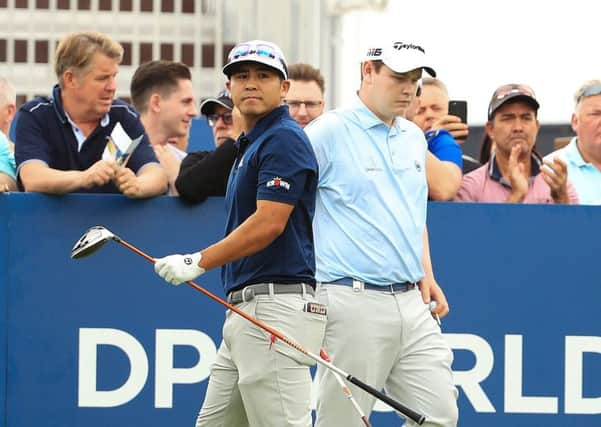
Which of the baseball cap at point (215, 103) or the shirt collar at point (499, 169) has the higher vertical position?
the baseball cap at point (215, 103)

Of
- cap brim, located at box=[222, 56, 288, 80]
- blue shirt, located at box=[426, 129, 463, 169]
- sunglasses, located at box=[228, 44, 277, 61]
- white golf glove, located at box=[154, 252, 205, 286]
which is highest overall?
sunglasses, located at box=[228, 44, 277, 61]

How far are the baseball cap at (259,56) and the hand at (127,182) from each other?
4.48ft

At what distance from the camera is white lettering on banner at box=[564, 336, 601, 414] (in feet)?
23.4

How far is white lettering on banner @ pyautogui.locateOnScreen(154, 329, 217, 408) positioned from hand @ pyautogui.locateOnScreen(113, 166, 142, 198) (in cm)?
74

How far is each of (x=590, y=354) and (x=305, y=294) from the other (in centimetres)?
230

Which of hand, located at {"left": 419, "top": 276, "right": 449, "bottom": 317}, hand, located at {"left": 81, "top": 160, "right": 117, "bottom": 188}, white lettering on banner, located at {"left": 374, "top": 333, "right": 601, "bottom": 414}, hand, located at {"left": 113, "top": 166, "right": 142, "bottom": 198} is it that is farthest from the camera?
white lettering on banner, located at {"left": 374, "top": 333, "right": 601, "bottom": 414}

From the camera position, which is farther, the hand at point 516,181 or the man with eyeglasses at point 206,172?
the hand at point 516,181

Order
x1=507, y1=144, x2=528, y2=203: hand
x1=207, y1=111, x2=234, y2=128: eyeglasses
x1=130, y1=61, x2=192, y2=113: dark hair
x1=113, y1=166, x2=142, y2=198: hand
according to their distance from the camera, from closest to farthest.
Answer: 1. x1=113, y1=166, x2=142, y2=198: hand
2. x1=507, y1=144, x2=528, y2=203: hand
3. x1=207, y1=111, x2=234, y2=128: eyeglasses
4. x1=130, y1=61, x2=192, y2=113: dark hair

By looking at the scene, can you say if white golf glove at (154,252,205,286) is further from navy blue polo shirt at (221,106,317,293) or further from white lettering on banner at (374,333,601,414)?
white lettering on banner at (374,333,601,414)

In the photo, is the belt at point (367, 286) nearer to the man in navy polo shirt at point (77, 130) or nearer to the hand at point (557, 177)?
the man in navy polo shirt at point (77, 130)

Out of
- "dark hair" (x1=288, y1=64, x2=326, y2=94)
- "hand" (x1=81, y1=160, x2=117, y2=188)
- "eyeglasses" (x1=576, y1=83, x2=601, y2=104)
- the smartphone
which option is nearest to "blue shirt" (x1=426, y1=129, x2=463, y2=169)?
the smartphone

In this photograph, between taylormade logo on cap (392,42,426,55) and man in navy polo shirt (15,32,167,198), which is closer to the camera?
taylormade logo on cap (392,42,426,55)

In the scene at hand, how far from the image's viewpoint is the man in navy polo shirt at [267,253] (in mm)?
5285

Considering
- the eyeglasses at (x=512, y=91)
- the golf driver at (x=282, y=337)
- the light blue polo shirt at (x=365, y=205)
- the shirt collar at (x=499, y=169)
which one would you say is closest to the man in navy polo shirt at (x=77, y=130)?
the golf driver at (x=282, y=337)
